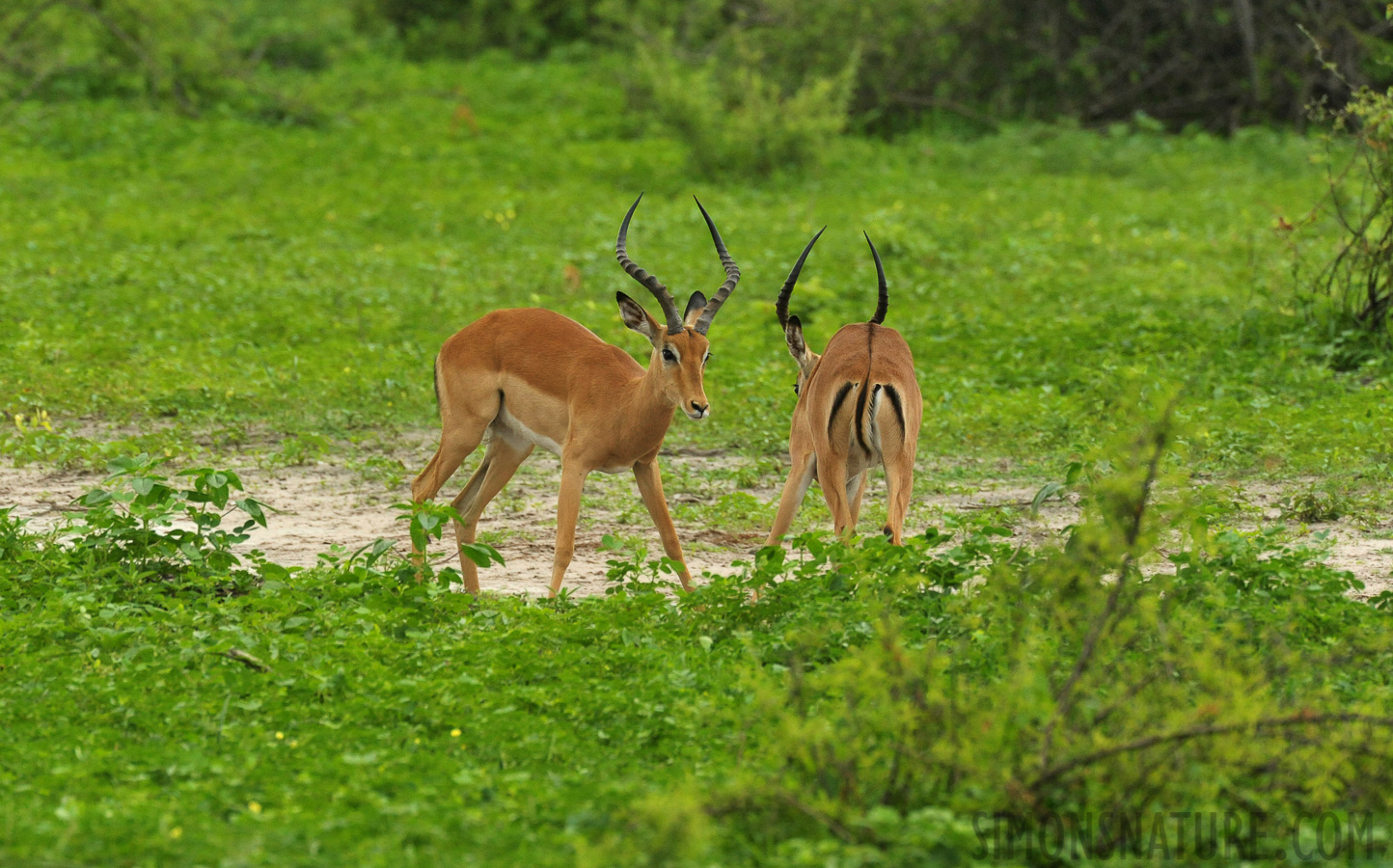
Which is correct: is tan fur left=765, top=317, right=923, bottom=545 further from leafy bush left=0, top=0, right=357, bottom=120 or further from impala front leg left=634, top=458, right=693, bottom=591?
leafy bush left=0, top=0, right=357, bottom=120

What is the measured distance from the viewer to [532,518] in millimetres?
8297

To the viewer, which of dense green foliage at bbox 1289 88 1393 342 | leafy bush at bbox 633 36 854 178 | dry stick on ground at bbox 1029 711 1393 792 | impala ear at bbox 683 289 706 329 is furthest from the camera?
leafy bush at bbox 633 36 854 178

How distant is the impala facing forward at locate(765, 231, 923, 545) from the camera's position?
672 centimetres

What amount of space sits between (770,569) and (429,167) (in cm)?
1298

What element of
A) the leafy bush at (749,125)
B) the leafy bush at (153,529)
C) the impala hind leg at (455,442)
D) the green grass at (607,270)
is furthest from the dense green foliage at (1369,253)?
the leafy bush at (749,125)

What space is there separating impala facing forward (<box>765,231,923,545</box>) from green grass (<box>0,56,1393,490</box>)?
206 centimetres

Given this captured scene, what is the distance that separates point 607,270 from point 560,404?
638 cm

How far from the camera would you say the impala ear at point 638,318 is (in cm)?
716

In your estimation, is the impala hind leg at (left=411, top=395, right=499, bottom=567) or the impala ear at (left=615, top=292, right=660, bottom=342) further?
the impala hind leg at (left=411, top=395, right=499, bottom=567)

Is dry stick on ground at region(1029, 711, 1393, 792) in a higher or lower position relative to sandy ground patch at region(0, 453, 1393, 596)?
higher

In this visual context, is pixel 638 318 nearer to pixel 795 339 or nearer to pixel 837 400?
pixel 795 339

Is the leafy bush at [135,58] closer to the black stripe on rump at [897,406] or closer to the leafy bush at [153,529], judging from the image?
the leafy bush at [153,529]

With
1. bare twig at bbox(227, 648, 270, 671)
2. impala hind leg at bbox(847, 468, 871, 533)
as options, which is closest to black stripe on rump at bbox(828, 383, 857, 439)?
impala hind leg at bbox(847, 468, 871, 533)

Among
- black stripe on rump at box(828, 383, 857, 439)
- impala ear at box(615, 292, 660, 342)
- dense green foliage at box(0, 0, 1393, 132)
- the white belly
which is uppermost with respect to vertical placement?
dense green foliage at box(0, 0, 1393, 132)
